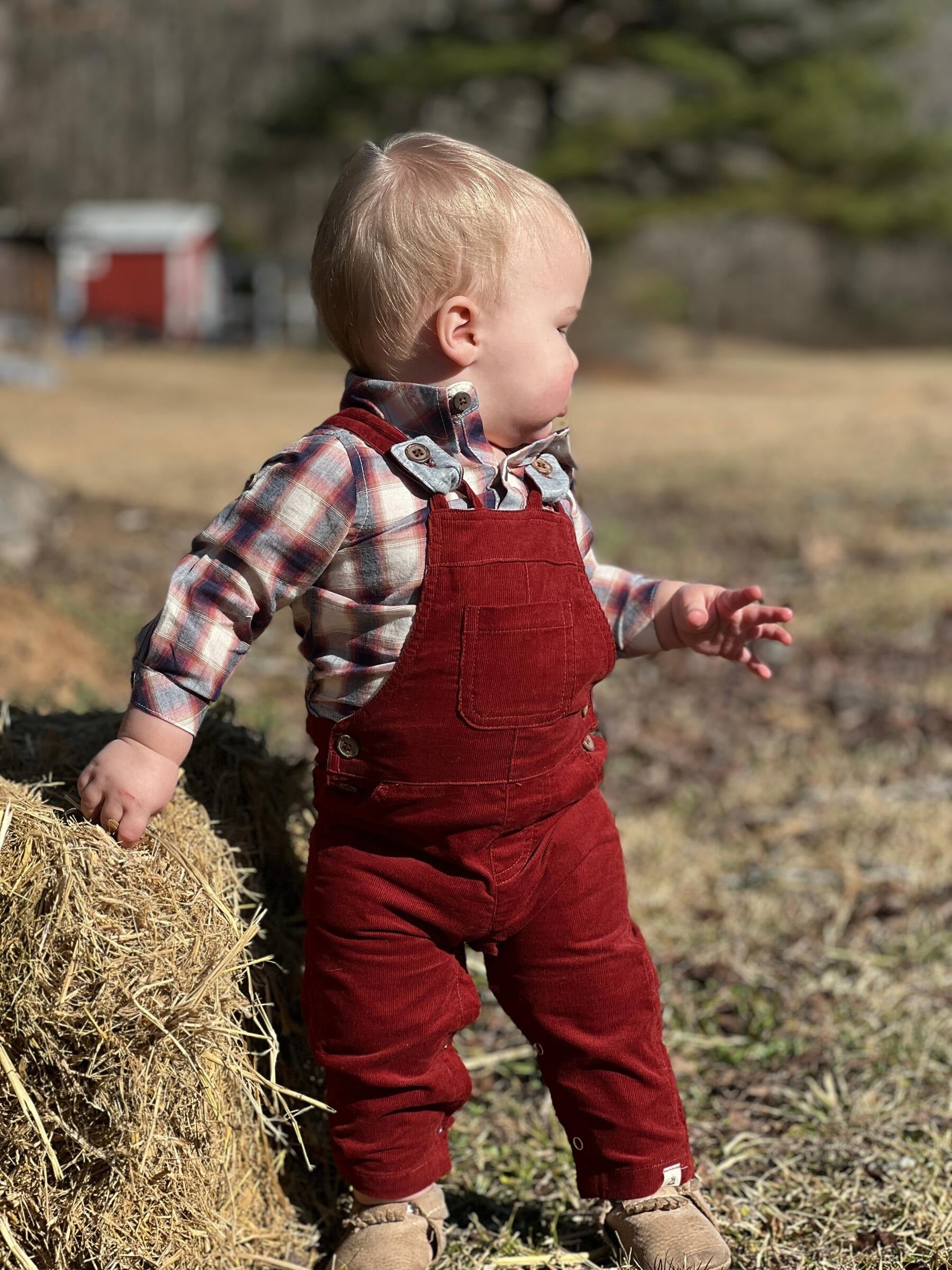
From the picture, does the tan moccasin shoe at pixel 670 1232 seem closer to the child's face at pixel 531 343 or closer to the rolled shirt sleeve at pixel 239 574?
the rolled shirt sleeve at pixel 239 574

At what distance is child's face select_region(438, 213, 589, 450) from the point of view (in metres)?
1.99

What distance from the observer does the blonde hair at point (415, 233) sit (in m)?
1.95

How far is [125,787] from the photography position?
1.88m

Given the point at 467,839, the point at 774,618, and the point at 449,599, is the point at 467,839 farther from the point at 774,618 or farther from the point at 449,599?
the point at 774,618

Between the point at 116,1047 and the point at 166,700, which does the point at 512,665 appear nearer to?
the point at 166,700

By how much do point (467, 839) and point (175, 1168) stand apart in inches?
23.9

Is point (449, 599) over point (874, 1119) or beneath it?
over

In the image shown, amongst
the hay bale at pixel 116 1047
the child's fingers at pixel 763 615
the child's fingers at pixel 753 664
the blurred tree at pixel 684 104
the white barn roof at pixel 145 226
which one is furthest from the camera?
the white barn roof at pixel 145 226

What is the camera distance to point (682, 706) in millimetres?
5094

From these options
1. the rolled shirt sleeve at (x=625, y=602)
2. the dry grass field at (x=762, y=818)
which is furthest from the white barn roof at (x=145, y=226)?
the rolled shirt sleeve at (x=625, y=602)

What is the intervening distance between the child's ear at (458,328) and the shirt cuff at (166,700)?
0.62 meters

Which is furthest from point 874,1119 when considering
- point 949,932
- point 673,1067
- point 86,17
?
point 86,17

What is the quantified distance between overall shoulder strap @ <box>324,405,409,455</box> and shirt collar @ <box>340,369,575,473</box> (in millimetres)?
23

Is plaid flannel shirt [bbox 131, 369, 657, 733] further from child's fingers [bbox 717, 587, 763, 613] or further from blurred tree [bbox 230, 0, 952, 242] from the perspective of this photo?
blurred tree [bbox 230, 0, 952, 242]
